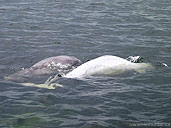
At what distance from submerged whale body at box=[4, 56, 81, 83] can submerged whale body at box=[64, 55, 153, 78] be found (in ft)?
2.40

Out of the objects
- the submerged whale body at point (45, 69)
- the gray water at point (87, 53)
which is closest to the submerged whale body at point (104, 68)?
the gray water at point (87, 53)

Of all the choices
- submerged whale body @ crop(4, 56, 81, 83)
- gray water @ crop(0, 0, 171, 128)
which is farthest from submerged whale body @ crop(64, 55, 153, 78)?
submerged whale body @ crop(4, 56, 81, 83)

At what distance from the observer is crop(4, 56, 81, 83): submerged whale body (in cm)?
952

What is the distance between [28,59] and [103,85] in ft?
11.3

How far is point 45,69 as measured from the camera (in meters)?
10.1

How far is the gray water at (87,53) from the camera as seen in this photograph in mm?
7293

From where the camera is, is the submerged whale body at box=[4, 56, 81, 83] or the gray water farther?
the submerged whale body at box=[4, 56, 81, 83]

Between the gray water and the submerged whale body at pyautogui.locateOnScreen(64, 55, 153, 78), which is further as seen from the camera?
the submerged whale body at pyautogui.locateOnScreen(64, 55, 153, 78)

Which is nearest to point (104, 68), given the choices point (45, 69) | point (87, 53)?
point (45, 69)

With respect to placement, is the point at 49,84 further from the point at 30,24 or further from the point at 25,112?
the point at 30,24

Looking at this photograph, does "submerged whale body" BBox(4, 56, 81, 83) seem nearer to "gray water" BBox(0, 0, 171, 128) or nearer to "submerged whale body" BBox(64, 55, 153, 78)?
"gray water" BBox(0, 0, 171, 128)

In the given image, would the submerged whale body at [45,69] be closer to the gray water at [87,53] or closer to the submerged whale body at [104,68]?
the gray water at [87,53]

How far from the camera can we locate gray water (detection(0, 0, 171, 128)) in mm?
7293

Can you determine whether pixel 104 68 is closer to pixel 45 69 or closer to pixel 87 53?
pixel 45 69
